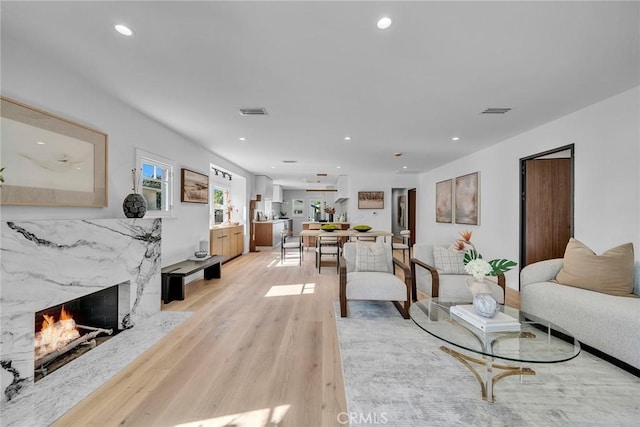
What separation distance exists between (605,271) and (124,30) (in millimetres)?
4468

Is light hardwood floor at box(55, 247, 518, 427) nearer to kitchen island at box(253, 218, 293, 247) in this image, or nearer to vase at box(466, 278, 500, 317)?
vase at box(466, 278, 500, 317)

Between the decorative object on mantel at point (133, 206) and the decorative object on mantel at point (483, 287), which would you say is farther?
the decorative object on mantel at point (133, 206)

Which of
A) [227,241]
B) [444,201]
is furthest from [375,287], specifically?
[444,201]

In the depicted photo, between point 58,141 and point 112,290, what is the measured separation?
151cm

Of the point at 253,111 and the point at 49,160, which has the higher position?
the point at 253,111

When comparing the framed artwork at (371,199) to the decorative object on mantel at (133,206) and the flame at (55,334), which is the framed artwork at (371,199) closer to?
the decorative object on mantel at (133,206)

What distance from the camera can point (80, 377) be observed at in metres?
2.00

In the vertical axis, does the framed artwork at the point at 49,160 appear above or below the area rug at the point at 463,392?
above

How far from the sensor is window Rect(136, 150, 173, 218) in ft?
11.4

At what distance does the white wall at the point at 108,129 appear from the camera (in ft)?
6.62

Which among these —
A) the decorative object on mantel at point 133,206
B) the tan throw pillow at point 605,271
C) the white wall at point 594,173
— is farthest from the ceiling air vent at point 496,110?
the decorative object on mantel at point 133,206

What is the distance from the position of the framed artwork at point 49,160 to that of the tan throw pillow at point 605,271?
15.9ft

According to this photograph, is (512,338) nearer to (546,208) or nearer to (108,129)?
(546,208)

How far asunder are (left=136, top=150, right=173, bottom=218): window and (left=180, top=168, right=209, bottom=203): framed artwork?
0.96 ft
